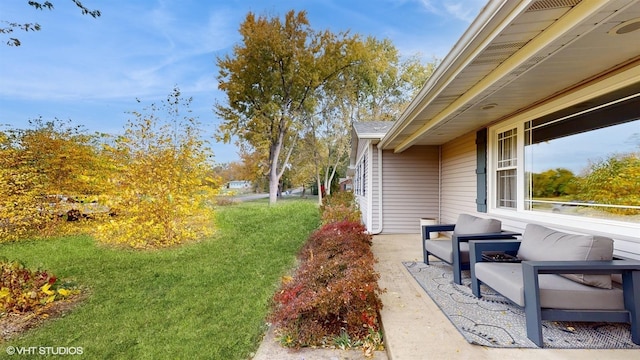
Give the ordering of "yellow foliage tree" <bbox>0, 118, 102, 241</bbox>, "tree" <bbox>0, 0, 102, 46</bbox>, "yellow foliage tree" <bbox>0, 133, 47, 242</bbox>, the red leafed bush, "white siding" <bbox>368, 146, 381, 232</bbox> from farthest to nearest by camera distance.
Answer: "white siding" <bbox>368, 146, 381, 232</bbox> → "yellow foliage tree" <bbox>0, 118, 102, 241</bbox> → "yellow foliage tree" <bbox>0, 133, 47, 242</bbox> → "tree" <bbox>0, 0, 102, 46</bbox> → the red leafed bush

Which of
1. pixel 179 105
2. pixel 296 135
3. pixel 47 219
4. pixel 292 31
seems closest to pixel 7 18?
pixel 179 105

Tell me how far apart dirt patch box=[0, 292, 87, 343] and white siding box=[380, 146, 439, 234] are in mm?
5960

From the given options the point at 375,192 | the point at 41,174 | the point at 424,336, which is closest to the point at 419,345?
the point at 424,336

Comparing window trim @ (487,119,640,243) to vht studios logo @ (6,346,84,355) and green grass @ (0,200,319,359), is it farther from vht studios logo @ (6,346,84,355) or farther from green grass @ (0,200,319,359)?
vht studios logo @ (6,346,84,355)

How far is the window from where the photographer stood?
284 centimetres

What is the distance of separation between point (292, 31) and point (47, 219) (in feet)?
46.1

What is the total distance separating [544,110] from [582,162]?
0.73m

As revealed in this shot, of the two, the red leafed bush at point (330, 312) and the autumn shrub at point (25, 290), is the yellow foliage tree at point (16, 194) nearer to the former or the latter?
the autumn shrub at point (25, 290)

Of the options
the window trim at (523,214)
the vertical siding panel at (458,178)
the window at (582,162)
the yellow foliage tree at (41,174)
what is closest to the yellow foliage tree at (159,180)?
the yellow foliage tree at (41,174)

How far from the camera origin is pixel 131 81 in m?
9.16

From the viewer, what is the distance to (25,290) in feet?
12.1

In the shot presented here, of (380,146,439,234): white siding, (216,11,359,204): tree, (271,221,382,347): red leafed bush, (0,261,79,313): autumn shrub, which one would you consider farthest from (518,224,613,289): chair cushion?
(216,11,359,204): tree

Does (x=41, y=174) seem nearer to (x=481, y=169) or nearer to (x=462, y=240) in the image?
(x=462, y=240)

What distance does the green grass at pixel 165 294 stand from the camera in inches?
110
